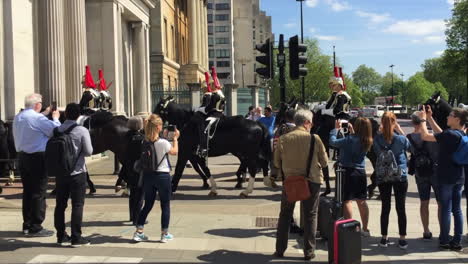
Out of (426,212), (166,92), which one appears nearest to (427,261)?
(426,212)

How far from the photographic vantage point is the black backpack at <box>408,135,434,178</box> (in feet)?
24.3

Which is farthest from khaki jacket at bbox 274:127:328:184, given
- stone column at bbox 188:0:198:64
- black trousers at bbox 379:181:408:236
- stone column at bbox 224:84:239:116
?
stone column at bbox 188:0:198:64

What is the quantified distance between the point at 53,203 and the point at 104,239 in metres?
3.55

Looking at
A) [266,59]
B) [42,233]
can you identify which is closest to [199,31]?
[266,59]

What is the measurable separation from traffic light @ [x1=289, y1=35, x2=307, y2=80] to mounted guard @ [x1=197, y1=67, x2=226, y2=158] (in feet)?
5.94

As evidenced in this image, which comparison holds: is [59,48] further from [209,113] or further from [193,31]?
[193,31]

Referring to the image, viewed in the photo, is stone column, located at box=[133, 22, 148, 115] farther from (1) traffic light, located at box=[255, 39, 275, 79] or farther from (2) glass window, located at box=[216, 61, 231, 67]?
(2) glass window, located at box=[216, 61, 231, 67]

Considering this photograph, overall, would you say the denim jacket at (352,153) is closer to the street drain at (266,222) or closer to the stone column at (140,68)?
the street drain at (266,222)

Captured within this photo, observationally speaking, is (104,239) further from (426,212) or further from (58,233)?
(426,212)

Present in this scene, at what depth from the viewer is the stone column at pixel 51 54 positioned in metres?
15.7

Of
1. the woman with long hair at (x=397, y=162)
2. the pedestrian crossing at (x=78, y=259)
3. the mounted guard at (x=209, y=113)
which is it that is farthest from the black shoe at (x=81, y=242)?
the mounted guard at (x=209, y=113)

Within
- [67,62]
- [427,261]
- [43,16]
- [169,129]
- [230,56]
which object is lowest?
[427,261]

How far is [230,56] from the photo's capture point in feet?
433

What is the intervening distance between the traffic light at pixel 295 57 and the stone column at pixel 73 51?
859 cm
